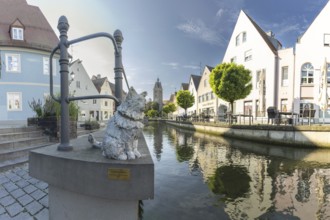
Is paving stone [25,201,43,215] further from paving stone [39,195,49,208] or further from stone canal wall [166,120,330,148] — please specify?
stone canal wall [166,120,330,148]

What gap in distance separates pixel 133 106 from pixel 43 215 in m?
2.37

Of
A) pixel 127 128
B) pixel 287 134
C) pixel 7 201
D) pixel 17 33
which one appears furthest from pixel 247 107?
pixel 7 201

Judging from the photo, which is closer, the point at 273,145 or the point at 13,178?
the point at 13,178

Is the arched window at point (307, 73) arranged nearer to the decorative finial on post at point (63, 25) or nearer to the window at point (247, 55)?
the window at point (247, 55)

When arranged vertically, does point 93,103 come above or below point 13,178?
above

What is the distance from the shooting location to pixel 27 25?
21.4 m

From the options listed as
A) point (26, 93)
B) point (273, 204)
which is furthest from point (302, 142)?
point (26, 93)

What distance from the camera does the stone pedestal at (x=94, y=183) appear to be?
2238 millimetres

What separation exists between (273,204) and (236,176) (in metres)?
2.39

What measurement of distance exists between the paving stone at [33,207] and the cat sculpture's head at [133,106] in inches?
93.7

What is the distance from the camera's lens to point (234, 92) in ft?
73.6

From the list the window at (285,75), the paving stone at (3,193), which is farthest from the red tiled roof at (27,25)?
the window at (285,75)

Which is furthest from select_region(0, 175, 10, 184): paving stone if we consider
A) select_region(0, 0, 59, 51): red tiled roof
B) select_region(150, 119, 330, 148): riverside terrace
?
select_region(0, 0, 59, 51): red tiled roof

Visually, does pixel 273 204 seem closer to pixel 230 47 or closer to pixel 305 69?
pixel 305 69
